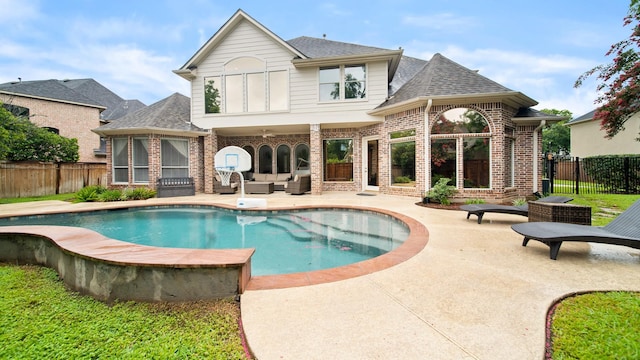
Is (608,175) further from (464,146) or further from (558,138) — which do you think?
(558,138)

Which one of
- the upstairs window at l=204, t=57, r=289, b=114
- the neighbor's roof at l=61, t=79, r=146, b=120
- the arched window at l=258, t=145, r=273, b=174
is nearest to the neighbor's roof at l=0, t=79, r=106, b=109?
the neighbor's roof at l=61, t=79, r=146, b=120

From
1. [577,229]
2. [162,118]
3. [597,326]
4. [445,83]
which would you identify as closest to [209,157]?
[162,118]

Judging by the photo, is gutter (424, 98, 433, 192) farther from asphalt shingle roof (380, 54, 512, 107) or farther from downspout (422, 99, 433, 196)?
asphalt shingle roof (380, 54, 512, 107)

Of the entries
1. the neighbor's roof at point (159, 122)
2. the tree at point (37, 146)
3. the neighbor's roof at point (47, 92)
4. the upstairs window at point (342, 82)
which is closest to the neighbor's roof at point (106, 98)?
the neighbor's roof at point (47, 92)

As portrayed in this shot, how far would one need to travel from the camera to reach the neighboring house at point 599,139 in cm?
1700

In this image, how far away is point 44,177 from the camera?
1316cm

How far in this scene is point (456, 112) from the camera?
948cm

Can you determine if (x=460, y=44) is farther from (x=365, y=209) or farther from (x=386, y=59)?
(x=365, y=209)

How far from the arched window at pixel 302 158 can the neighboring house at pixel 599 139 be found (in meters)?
17.6

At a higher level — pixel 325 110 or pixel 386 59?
pixel 386 59

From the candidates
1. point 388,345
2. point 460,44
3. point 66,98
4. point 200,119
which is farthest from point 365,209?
point 66,98

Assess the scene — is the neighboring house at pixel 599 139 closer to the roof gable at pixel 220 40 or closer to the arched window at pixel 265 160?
the roof gable at pixel 220 40

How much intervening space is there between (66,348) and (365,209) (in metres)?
7.09

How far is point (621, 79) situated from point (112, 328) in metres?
13.4
